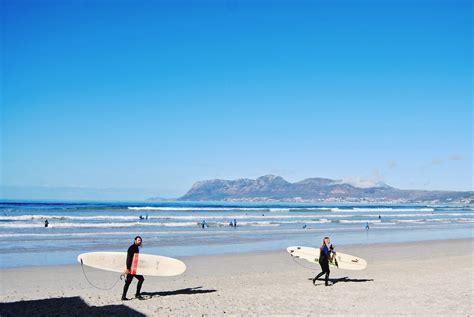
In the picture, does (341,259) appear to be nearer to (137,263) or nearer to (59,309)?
(137,263)

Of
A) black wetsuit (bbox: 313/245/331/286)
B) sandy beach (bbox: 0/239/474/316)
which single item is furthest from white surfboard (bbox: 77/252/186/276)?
black wetsuit (bbox: 313/245/331/286)

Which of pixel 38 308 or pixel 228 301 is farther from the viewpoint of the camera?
pixel 228 301

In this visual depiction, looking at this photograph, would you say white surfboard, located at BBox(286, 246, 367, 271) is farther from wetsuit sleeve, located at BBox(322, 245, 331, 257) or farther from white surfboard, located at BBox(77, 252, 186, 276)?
white surfboard, located at BBox(77, 252, 186, 276)

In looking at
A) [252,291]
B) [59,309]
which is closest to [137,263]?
[59,309]

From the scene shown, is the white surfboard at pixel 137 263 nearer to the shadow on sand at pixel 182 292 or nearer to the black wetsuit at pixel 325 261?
the shadow on sand at pixel 182 292

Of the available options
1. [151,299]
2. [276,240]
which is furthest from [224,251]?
[151,299]

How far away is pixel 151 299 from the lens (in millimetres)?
11648

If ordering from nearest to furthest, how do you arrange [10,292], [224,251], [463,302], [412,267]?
[463,302]
[10,292]
[412,267]
[224,251]

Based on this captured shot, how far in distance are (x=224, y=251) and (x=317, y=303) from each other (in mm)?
10697

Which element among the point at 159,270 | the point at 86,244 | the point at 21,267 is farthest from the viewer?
the point at 86,244

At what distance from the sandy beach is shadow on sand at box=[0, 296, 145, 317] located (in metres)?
0.02

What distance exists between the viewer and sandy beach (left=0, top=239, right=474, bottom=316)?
10.4m

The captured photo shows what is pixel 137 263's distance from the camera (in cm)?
1285

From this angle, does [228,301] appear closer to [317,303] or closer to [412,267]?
[317,303]
